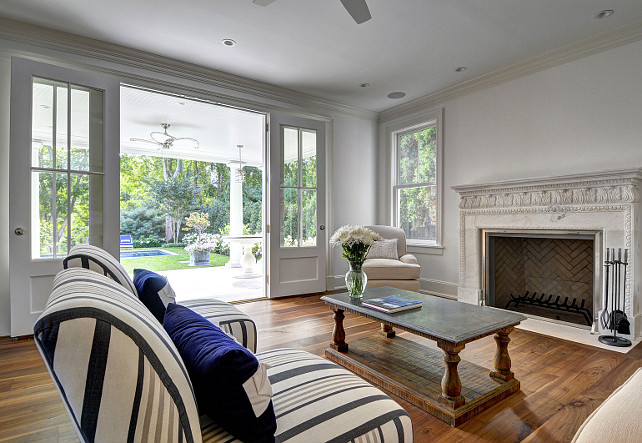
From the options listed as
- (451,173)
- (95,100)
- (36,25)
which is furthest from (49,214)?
(451,173)

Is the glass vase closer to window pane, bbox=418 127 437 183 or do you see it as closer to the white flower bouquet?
the white flower bouquet

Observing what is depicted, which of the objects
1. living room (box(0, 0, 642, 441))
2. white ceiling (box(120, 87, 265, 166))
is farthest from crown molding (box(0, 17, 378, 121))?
white ceiling (box(120, 87, 265, 166))

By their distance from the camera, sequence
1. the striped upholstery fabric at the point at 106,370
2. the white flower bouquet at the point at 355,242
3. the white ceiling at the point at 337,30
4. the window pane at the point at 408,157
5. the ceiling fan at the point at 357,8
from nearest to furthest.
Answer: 1. the striped upholstery fabric at the point at 106,370
2. the ceiling fan at the point at 357,8
3. the white flower bouquet at the point at 355,242
4. the white ceiling at the point at 337,30
5. the window pane at the point at 408,157

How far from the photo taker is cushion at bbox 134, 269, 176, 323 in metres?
1.51

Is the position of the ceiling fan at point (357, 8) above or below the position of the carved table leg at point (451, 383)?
above

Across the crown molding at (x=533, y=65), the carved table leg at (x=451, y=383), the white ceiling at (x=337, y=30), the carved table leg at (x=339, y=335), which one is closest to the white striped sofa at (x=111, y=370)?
the carved table leg at (x=451, y=383)

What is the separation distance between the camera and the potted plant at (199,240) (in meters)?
8.86

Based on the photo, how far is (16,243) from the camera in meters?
2.84

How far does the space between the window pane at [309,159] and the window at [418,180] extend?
1.35m

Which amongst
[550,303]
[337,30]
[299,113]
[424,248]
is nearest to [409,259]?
[424,248]

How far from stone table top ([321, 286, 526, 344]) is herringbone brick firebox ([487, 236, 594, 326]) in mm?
1870

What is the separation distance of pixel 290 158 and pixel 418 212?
2009 mm

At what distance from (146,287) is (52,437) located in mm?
844

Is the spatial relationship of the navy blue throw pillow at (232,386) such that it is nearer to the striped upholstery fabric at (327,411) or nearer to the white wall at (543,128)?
the striped upholstery fabric at (327,411)
